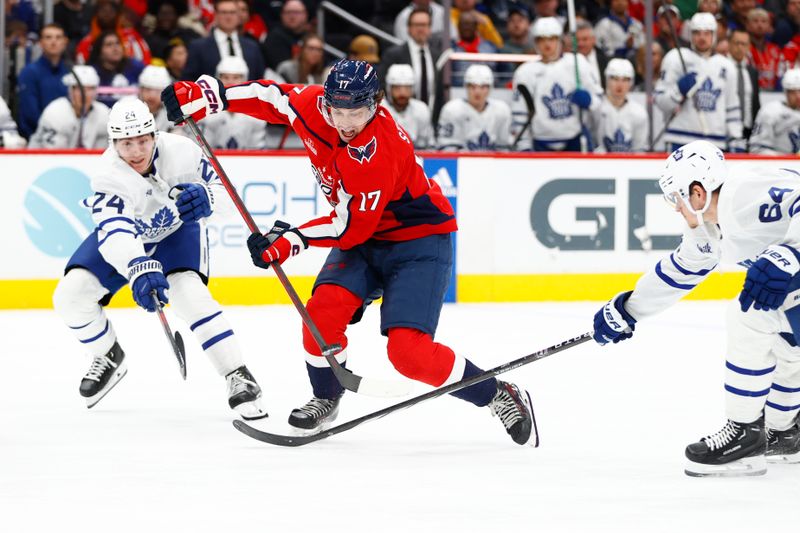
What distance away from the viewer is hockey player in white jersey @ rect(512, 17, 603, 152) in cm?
891

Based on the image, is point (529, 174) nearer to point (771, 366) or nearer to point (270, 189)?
point (270, 189)

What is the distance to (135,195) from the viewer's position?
446cm

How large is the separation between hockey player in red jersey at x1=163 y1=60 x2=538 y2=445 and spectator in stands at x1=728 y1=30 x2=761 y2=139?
19.8 feet

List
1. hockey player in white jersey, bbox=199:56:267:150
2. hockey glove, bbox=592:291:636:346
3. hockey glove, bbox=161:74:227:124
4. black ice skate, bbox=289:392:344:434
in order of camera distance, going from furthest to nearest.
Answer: hockey player in white jersey, bbox=199:56:267:150 → hockey glove, bbox=161:74:227:124 → black ice skate, bbox=289:392:344:434 → hockey glove, bbox=592:291:636:346

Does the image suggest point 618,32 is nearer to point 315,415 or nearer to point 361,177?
point 315,415

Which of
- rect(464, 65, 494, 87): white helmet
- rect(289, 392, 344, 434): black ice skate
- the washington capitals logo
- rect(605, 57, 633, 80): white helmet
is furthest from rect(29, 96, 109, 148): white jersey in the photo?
the washington capitals logo

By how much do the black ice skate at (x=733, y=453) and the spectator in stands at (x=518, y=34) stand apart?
655 cm

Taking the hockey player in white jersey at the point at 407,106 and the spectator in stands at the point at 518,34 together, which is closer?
the hockey player in white jersey at the point at 407,106

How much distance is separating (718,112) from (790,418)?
232 inches

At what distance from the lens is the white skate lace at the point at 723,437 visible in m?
3.53

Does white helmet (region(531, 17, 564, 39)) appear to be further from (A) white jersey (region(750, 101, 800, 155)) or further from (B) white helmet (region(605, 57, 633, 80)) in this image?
(A) white jersey (region(750, 101, 800, 155))

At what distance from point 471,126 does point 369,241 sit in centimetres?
505

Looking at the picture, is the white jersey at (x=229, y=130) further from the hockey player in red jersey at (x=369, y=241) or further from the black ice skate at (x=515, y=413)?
the black ice skate at (x=515, y=413)

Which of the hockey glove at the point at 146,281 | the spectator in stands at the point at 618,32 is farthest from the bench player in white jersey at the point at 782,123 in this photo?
the hockey glove at the point at 146,281
